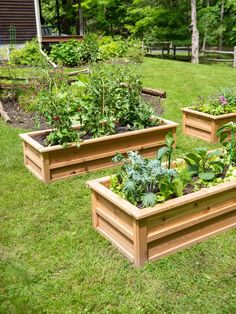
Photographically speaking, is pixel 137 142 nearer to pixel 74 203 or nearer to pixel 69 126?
pixel 69 126

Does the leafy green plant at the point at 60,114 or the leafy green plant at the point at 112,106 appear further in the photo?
the leafy green plant at the point at 112,106

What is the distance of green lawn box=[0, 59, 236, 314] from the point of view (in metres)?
2.92

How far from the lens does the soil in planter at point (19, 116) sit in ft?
24.0

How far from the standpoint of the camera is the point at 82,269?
10.9 feet

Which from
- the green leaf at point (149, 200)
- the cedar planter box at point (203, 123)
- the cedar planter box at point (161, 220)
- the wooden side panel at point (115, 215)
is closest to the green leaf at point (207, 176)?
the cedar planter box at point (161, 220)

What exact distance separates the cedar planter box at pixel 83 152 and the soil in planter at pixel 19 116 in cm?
191

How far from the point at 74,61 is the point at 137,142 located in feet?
27.4

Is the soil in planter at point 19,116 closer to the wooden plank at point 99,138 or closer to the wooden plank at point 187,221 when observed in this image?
the wooden plank at point 99,138

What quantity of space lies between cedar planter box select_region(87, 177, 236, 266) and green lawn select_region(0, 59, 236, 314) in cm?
9

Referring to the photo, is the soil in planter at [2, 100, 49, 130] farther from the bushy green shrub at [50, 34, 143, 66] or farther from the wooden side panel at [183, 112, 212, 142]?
the bushy green shrub at [50, 34, 143, 66]

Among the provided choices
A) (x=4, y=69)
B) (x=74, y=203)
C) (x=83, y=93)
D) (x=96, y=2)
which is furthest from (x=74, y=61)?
(x=96, y=2)

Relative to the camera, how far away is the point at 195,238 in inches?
143

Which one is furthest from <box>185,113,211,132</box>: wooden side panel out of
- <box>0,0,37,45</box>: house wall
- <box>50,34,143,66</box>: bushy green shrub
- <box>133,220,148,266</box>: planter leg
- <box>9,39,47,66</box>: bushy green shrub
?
<box>0,0,37,45</box>: house wall

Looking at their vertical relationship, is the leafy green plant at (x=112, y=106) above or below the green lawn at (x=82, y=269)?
above
